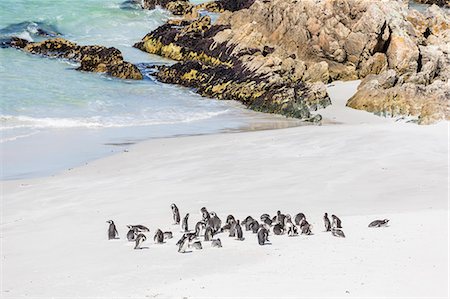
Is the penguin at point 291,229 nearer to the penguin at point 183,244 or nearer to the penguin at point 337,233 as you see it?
the penguin at point 337,233

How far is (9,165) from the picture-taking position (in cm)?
1798

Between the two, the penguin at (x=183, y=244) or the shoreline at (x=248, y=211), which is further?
the penguin at (x=183, y=244)

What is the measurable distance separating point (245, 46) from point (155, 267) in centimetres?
2614

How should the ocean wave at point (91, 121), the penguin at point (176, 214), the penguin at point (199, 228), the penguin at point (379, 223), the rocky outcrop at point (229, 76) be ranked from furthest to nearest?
the rocky outcrop at point (229, 76) → the ocean wave at point (91, 121) → the penguin at point (176, 214) → the penguin at point (199, 228) → the penguin at point (379, 223)

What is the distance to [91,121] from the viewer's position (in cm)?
2469

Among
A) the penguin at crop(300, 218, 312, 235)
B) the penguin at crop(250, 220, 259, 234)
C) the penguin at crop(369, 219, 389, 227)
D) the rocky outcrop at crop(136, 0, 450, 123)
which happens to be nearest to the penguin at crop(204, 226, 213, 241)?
the penguin at crop(250, 220, 259, 234)

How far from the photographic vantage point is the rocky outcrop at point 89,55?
35.9 meters

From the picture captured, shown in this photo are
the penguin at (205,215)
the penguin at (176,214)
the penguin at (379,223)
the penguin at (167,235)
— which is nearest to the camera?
the penguin at (379,223)

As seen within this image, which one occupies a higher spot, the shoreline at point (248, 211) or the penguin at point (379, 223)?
the penguin at point (379, 223)

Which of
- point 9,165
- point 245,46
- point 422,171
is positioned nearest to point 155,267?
point 422,171

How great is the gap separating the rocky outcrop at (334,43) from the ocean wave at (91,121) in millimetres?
5553

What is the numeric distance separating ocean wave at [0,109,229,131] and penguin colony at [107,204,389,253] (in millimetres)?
13371

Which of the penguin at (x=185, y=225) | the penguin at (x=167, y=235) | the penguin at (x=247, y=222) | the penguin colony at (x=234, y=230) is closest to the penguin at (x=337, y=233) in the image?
the penguin colony at (x=234, y=230)

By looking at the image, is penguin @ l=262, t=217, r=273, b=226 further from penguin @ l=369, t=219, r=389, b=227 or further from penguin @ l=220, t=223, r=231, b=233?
penguin @ l=369, t=219, r=389, b=227
